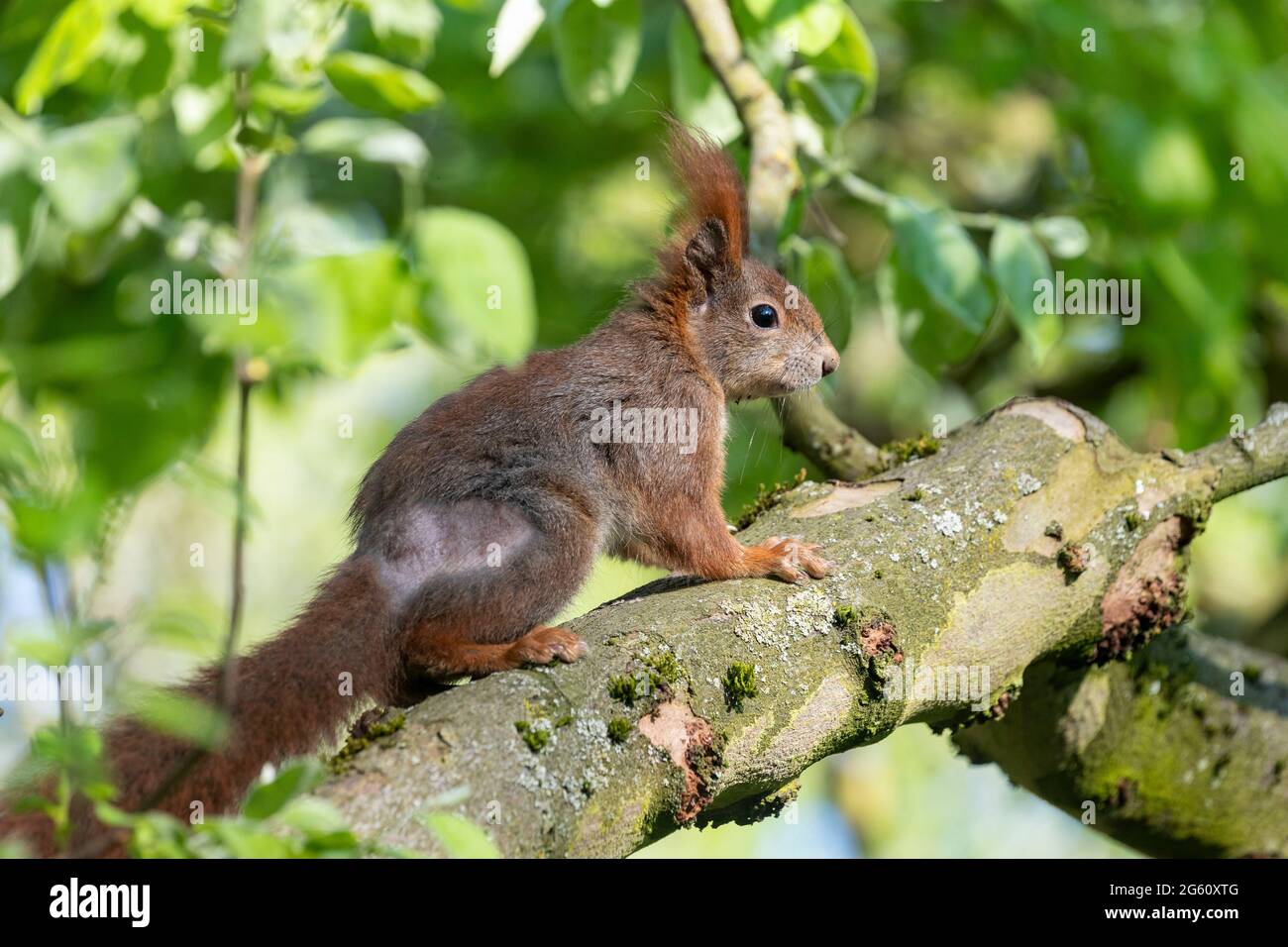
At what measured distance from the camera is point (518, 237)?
6.66 m

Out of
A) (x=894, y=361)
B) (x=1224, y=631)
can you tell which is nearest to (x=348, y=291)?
(x=1224, y=631)

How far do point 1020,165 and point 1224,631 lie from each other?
10.9 feet

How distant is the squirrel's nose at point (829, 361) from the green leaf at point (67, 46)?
7.59ft

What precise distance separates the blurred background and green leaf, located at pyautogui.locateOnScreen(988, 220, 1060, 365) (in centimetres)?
1

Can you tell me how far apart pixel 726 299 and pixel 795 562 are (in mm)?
1436

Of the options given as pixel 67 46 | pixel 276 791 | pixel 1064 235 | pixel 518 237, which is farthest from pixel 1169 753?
pixel 518 237

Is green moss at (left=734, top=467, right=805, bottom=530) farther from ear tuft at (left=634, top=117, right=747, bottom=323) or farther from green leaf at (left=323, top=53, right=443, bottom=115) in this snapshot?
green leaf at (left=323, top=53, right=443, bottom=115)

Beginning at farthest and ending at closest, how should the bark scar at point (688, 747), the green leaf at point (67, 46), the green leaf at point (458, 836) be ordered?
the green leaf at point (67, 46) < the bark scar at point (688, 747) < the green leaf at point (458, 836)

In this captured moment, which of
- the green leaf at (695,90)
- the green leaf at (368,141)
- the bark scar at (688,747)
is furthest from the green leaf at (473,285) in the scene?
the green leaf at (695,90)

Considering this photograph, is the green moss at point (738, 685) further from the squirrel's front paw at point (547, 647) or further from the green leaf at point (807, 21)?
the green leaf at point (807, 21)

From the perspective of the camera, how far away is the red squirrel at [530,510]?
282 cm

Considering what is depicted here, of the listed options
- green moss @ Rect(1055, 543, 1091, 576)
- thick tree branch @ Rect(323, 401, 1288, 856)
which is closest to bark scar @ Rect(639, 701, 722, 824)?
thick tree branch @ Rect(323, 401, 1288, 856)

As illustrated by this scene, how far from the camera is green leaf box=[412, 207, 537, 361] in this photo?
7.41 ft

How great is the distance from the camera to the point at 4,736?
6.89 ft
